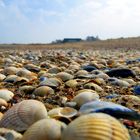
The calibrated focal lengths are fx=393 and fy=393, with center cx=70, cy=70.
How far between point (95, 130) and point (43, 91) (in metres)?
2.43

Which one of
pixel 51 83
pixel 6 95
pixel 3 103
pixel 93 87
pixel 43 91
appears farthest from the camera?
pixel 51 83

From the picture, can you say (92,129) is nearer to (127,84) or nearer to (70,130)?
(70,130)

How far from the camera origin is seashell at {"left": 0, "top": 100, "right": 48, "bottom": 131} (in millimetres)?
3092

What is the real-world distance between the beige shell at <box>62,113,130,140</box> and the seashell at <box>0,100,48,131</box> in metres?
0.66

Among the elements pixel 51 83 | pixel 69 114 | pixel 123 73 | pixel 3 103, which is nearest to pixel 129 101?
pixel 69 114

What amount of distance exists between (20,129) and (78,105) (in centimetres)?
92

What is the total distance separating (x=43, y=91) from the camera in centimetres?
478

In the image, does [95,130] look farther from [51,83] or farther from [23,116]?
[51,83]

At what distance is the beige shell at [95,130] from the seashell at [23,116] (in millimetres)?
665

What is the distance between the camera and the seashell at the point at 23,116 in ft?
10.1

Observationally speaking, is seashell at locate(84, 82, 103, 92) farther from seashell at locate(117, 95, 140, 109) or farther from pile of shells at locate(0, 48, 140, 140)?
seashell at locate(117, 95, 140, 109)

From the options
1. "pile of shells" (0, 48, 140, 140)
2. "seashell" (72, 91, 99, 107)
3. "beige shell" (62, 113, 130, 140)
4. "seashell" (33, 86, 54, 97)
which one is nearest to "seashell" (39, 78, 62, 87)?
"pile of shells" (0, 48, 140, 140)

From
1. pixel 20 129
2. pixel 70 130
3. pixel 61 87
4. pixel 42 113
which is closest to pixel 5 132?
pixel 20 129

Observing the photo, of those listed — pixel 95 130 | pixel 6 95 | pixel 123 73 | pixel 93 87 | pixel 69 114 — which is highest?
pixel 95 130
